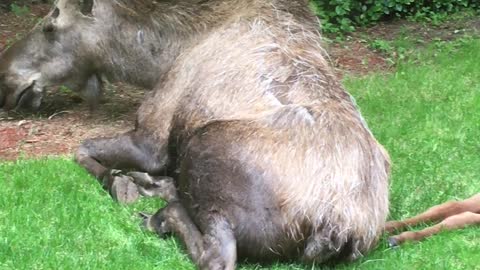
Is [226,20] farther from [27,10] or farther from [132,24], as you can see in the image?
[27,10]

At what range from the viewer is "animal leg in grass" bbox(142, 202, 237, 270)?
4395 mm

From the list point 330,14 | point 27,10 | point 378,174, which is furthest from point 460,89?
point 27,10

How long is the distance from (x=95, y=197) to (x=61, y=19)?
1.61 meters

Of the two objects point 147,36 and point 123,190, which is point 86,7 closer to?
point 147,36

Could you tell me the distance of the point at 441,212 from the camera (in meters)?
5.15

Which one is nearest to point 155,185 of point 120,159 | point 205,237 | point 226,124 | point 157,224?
point 120,159

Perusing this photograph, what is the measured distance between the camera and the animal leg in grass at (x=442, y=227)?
487cm

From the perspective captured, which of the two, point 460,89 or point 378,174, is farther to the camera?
point 460,89

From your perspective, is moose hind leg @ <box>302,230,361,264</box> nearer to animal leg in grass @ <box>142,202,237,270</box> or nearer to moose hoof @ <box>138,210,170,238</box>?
animal leg in grass @ <box>142,202,237,270</box>

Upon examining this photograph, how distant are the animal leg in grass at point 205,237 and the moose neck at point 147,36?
1.55 m

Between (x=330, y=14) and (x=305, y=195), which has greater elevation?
(x=305, y=195)

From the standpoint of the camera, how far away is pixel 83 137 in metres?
6.53

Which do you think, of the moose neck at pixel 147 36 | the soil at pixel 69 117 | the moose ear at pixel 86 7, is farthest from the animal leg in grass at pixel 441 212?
the moose ear at pixel 86 7

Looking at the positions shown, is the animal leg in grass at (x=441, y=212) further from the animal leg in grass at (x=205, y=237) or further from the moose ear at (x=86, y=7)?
the moose ear at (x=86, y=7)
